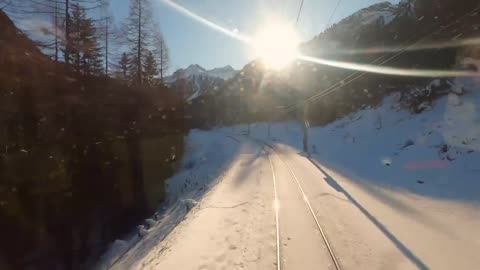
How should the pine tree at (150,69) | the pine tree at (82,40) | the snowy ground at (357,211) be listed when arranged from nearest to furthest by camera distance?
1. the snowy ground at (357,211)
2. the pine tree at (82,40)
3. the pine tree at (150,69)

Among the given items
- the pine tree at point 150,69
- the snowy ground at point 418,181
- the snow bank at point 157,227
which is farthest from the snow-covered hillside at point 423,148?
the pine tree at point 150,69

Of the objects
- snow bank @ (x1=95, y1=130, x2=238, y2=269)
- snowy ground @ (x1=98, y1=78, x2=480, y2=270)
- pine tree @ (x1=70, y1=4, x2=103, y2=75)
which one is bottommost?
snow bank @ (x1=95, y1=130, x2=238, y2=269)

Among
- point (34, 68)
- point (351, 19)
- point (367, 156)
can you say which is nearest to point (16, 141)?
point (34, 68)

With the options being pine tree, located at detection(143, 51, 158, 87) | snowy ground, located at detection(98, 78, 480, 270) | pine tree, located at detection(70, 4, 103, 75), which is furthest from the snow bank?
pine tree, located at detection(143, 51, 158, 87)

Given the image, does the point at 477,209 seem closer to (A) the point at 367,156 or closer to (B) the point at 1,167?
(A) the point at 367,156

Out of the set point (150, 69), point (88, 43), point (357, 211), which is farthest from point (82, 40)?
point (357, 211)

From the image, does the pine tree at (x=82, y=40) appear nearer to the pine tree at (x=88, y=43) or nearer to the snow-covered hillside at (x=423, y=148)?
the pine tree at (x=88, y=43)

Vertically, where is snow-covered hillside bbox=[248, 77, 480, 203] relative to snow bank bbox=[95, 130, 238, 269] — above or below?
above

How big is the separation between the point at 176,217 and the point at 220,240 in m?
5.37

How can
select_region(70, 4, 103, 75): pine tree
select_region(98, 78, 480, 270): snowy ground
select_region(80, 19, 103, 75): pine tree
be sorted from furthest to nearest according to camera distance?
select_region(80, 19, 103, 75): pine tree
select_region(70, 4, 103, 75): pine tree
select_region(98, 78, 480, 270): snowy ground

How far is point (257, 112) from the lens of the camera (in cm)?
8931

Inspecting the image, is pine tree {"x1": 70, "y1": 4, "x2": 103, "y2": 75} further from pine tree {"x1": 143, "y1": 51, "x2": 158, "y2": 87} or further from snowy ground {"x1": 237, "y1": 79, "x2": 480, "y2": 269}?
snowy ground {"x1": 237, "y1": 79, "x2": 480, "y2": 269}

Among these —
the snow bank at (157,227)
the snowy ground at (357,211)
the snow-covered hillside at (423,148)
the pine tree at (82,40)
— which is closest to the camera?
the snowy ground at (357,211)

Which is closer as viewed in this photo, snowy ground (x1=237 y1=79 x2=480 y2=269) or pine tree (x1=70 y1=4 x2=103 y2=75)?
snowy ground (x1=237 y1=79 x2=480 y2=269)
